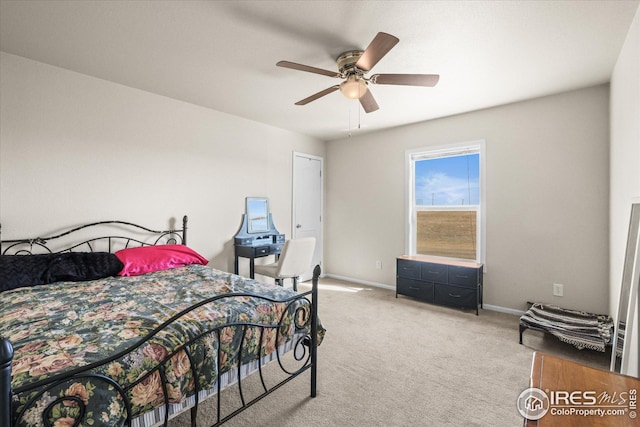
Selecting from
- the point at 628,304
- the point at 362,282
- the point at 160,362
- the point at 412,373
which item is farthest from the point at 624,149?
the point at 362,282

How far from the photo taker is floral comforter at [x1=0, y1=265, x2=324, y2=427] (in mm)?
1013

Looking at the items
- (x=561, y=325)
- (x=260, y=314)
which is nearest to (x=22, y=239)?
(x=260, y=314)

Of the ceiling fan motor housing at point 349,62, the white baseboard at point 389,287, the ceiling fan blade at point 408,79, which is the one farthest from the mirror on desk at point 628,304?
the ceiling fan motor housing at point 349,62

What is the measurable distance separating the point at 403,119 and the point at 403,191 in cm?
105

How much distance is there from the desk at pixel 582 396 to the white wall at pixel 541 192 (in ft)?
8.20

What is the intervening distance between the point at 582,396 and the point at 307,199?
14.2ft

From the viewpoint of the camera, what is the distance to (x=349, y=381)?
2.17 m

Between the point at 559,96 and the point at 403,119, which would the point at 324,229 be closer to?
the point at 403,119

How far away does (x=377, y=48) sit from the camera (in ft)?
6.04

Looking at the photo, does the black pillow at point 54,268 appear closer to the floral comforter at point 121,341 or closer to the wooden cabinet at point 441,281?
the floral comforter at point 121,341

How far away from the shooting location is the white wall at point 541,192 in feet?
9.91

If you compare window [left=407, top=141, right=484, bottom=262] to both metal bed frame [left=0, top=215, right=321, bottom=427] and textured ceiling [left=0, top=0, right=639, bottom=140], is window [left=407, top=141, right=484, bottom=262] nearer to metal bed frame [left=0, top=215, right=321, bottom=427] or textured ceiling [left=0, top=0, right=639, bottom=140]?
textured ceiling [left=0, top=0, right=639, bottom=140]

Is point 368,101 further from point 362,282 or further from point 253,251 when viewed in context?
point 362,282

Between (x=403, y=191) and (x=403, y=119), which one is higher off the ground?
(x=403, y=119)
